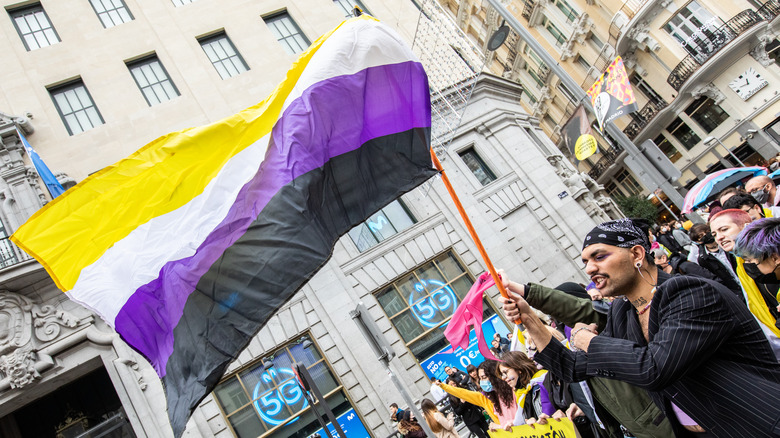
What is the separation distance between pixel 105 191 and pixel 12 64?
1479cm

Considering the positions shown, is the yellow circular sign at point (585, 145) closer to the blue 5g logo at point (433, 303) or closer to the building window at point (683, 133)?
the blue 5g logo at point (433, 303)

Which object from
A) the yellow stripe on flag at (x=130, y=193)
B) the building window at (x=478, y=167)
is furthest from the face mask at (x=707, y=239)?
the building window at (x=478, y=167)

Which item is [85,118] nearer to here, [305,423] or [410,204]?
[410,204]

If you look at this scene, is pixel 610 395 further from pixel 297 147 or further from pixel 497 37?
pixel 497 37

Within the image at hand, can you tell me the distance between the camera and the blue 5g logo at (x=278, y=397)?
466 inches

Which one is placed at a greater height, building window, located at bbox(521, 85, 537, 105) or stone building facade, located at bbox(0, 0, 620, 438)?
building window, located at bbox(521, 85, 537, 105)

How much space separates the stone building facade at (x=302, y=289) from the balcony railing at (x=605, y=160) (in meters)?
20.5

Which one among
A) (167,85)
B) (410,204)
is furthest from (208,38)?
(410,204)

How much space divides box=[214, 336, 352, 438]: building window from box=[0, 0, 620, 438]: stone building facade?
3cm

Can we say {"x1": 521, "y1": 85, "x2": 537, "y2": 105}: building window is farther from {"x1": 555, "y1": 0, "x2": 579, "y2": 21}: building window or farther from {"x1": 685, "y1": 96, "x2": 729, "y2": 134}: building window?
{"x1": 685, "y1": 96, "x2": 729, "y2": 134}: building window

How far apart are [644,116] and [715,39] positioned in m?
6.69

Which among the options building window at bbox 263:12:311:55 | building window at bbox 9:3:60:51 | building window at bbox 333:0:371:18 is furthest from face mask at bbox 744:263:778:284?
building window at bbox 9:3:60:51

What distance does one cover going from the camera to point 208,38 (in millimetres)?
17250

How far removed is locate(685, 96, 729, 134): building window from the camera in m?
28.2
